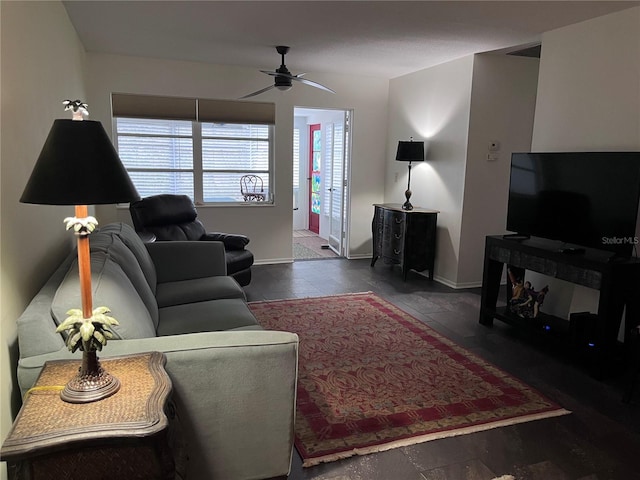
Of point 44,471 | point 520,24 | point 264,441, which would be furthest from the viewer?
point 520,24

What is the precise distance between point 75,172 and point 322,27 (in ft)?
10.0

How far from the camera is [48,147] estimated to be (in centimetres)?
136

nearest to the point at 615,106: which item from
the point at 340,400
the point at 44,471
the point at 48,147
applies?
the point at 340,400

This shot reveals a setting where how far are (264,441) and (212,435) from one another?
21cm

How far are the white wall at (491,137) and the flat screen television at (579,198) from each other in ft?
3.68

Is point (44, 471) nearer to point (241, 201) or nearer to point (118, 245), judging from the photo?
point (118, 245)

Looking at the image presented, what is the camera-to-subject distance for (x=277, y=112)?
6012 millimetres

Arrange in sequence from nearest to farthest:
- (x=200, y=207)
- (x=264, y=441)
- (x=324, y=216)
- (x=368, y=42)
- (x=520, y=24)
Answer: (x=264, y=441)
(x=520, y=24)
(x=368, y=42)
(x=200, y=207)
(x=324, y=216)

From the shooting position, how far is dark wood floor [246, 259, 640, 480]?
211 centimetres

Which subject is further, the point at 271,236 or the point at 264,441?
the point at 271,236

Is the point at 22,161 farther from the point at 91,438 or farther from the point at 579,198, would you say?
the point at 579,198

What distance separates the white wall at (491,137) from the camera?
15.9 feet

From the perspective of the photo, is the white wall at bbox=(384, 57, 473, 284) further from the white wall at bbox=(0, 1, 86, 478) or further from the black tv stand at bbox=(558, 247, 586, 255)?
the white wall at bbox=(0, 1, 86, 478)

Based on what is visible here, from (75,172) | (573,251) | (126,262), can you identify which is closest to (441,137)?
(573,251)
